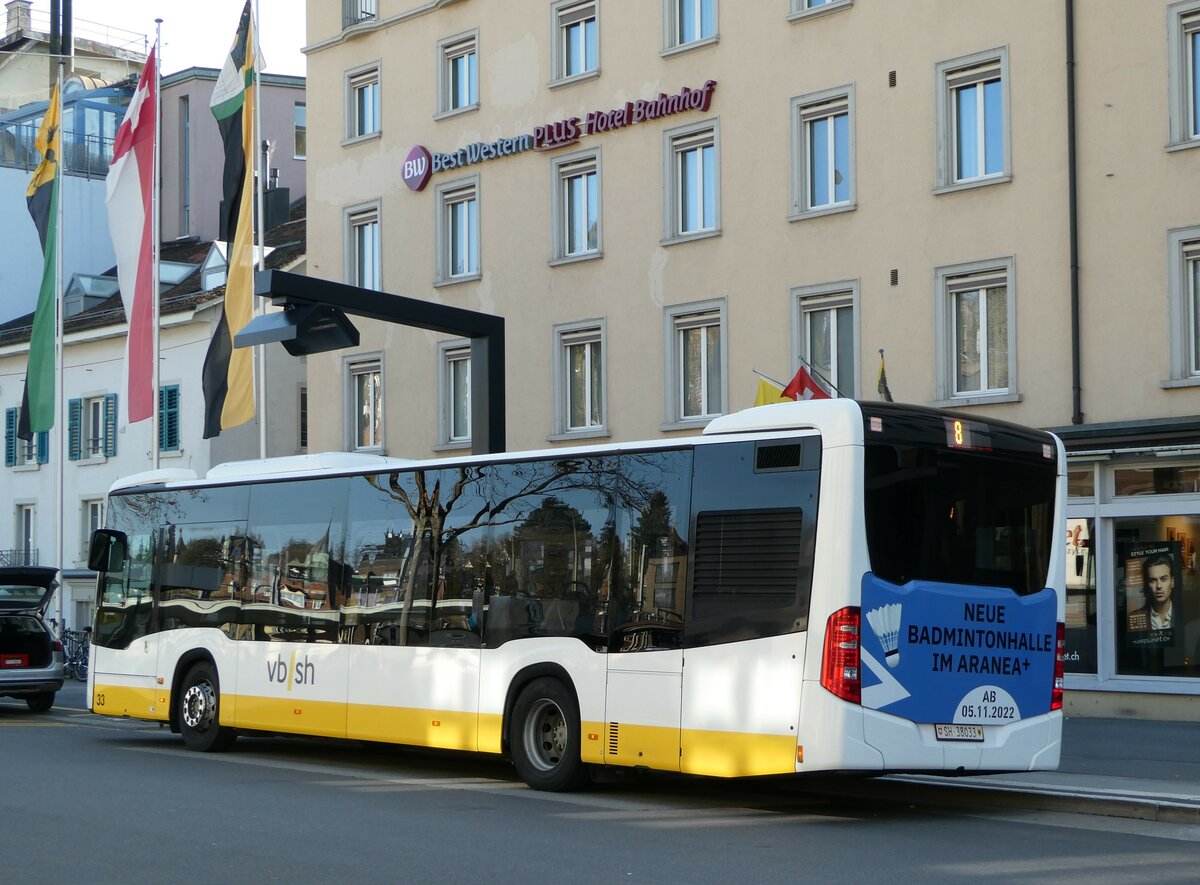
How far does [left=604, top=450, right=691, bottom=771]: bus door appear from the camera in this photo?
12.5m

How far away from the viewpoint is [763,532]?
12031 mm

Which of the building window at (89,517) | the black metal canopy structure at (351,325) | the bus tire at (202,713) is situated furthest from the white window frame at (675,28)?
the building window at (89,517)

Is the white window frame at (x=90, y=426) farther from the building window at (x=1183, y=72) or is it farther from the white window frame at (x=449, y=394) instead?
the building window at (x=1183, y=72)

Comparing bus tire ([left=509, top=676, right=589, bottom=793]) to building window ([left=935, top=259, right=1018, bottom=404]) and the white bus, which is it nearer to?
the white bus

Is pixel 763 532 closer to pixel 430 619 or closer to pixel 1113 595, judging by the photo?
pixel 430 619

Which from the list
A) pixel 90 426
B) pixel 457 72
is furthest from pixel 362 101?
pixel 90 426

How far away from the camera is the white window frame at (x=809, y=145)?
2494cm

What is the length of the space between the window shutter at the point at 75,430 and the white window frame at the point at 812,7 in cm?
2554

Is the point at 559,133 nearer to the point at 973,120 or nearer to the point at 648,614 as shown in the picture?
the point at 973,120

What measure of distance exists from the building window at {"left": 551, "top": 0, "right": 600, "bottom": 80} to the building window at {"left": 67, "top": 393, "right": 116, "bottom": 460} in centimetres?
1910

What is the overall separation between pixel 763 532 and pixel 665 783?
11.5 feet

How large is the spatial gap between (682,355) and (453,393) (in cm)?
578

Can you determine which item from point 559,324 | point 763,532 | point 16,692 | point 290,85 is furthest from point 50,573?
point 290,85

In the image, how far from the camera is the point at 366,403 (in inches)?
1313
